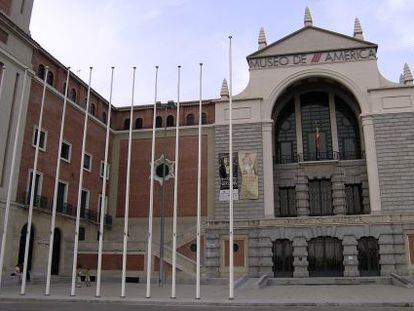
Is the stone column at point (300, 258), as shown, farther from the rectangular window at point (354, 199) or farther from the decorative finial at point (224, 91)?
the decorative finial at point (224, 91)

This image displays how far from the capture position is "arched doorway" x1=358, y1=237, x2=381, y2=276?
115ft

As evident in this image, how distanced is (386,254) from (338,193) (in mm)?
8442

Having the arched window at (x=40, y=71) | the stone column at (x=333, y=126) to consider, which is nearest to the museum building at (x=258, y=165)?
the stone column at (x=333, y=126)

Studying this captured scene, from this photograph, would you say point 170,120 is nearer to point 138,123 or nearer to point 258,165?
point 138,123

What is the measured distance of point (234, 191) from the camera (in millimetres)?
23203

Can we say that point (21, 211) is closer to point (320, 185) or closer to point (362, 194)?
point (320, 185)

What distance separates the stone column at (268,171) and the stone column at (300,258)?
4380 mm

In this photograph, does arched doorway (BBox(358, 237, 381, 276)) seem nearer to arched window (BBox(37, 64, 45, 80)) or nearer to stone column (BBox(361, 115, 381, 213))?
stone column (BBox(361, 115, 381, 213))

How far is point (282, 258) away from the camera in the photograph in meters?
36.6

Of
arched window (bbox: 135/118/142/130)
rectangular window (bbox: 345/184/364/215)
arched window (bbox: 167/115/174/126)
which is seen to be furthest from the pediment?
arched window (bbox: 135/118/142/130)

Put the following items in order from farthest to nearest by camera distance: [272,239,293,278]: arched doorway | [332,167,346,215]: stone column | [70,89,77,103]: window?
[70,89,77,103]: window
[332,167,346,215]: stone column
[272,239,293,278]: arched doorway

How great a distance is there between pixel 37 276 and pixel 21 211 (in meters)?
4.74

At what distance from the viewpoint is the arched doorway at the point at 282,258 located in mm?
36375

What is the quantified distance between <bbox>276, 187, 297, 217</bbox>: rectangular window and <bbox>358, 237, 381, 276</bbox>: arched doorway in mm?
8349
